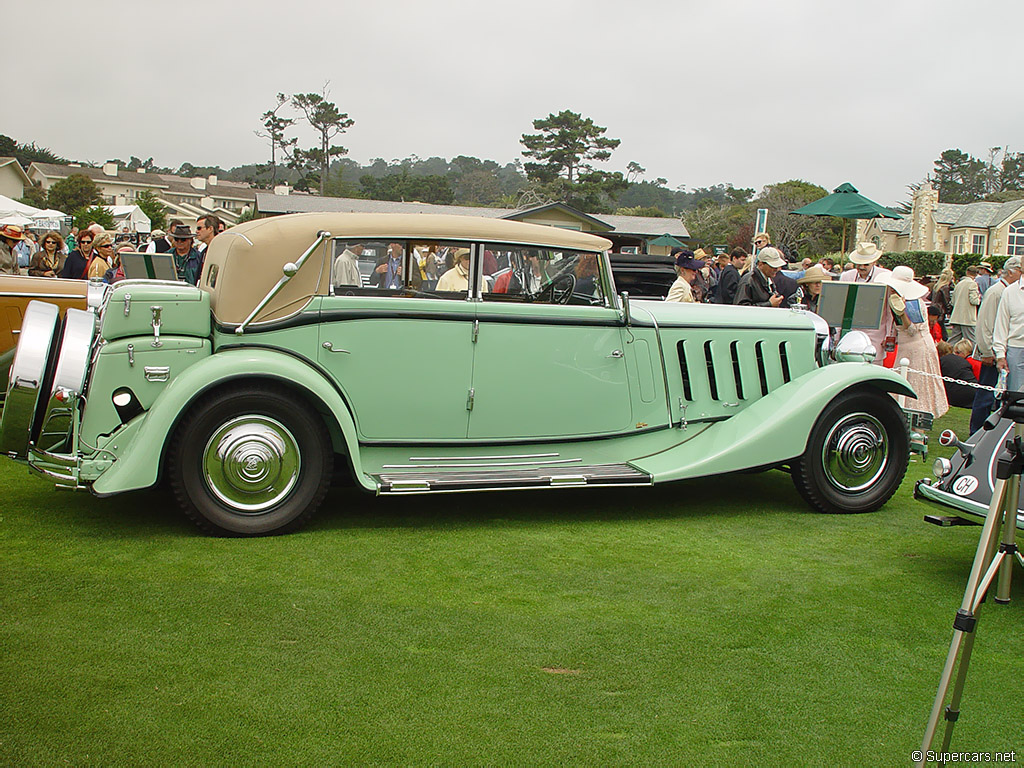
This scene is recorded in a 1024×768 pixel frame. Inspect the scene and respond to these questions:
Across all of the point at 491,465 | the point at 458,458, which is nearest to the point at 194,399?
the point at 458,458

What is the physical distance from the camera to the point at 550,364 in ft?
18.1

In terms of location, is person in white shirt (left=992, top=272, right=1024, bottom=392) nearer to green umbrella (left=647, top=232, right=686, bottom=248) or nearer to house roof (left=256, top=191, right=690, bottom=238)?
house roof (left=256, top=191, right=690, bottom=238)

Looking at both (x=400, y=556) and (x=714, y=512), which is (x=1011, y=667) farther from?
(x=400, y=556)

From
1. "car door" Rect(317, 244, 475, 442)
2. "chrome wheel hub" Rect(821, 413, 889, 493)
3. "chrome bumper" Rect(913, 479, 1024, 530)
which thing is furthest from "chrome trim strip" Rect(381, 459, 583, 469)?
"chrome bumper" Rect(913, 479, 1024, 530)

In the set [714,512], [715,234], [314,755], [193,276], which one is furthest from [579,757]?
[715,234]

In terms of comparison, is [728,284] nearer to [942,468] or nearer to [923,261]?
[942,468]

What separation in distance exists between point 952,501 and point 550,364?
2.39m

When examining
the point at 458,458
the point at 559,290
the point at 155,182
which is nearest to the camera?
the point at 458,458

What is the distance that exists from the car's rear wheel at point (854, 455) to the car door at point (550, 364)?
4.28 ft

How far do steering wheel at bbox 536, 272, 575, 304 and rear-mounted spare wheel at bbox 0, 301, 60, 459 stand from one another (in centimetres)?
287

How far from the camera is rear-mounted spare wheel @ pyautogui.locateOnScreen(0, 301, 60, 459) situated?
467cm

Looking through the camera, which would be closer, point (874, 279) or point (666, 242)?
point (874, 279)

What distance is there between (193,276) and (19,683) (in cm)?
769

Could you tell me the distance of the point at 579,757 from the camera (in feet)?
9.22
